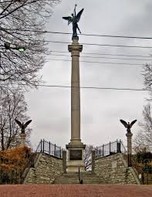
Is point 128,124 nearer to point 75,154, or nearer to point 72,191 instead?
point 75,154

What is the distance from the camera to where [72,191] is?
1461 centimetres

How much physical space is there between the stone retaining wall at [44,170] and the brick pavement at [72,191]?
14.8 meters

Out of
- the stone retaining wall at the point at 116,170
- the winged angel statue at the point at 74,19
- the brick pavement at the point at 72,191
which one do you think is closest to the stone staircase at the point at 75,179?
the stone retaining wall at the point at 116,170

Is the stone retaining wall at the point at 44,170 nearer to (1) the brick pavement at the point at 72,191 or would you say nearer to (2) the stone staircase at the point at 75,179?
(2) the stone staircase at the point at 75,179

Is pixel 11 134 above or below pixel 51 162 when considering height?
above

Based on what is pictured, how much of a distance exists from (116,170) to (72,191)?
20116 millimetres

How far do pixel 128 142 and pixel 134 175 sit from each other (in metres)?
9.65

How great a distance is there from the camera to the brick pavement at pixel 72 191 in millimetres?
14188

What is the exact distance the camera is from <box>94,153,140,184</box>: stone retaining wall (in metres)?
30.7

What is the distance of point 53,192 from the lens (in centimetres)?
1447

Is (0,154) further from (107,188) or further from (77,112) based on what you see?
(107,188)

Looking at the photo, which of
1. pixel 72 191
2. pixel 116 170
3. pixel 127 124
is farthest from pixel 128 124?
pixel 72 191

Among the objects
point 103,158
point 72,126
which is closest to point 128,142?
point 103,158

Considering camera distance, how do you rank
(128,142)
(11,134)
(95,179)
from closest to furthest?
1. (95,179)
2. (128,142)
3. (11,134)
